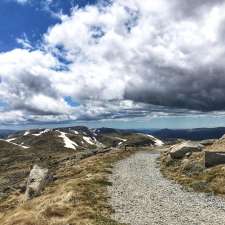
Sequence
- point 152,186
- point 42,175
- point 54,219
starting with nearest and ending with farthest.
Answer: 1. point 54,219
2. point 152,186
3. point 42,175

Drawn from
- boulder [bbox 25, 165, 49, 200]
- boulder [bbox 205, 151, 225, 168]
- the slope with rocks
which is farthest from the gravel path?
boulder [bbox 25, 165, 49, 200]

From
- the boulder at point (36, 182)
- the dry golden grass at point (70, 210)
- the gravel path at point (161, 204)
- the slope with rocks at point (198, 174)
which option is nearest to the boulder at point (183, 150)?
the slope with rocks at point (198, 174)

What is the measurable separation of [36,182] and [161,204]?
2436 centimetres

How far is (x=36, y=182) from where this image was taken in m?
54.0

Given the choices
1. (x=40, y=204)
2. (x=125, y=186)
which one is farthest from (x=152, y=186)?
(x=40, y=204)

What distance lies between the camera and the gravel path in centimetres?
3019

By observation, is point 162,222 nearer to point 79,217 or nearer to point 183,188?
point 79,217

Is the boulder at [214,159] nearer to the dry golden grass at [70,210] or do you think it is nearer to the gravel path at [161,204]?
the gravel path at [161,204]

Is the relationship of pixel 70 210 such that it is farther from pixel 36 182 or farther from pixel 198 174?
pixel 198 174

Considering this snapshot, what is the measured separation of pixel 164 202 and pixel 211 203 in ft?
15.5

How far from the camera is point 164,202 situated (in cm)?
3700

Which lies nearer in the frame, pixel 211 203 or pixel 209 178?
pixel 211 203

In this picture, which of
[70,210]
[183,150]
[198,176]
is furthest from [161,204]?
[183,150]

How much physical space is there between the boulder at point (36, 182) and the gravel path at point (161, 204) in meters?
11.3
